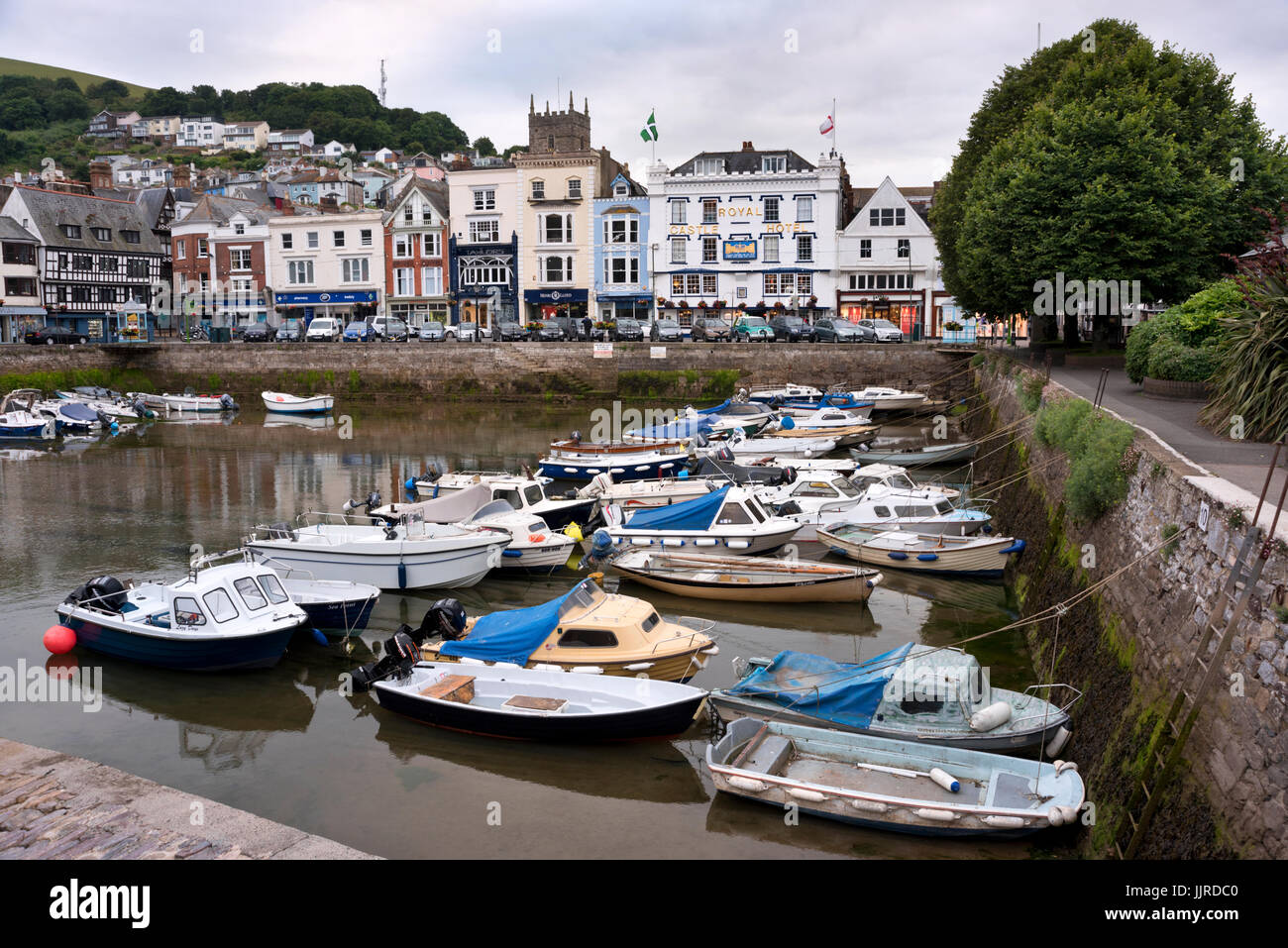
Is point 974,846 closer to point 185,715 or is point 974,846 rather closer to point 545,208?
point 185,715

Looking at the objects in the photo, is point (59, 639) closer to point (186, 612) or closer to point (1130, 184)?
point (186, 612)

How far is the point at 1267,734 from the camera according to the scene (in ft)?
24.4

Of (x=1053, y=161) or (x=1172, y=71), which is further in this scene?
(x=1172, y=71)

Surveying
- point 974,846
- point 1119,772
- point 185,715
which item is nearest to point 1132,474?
point 1119,772

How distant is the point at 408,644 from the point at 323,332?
49.1 m

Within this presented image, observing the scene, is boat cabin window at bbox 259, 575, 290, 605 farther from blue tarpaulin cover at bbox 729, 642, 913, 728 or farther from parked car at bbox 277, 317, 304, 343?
parked car at bbox 277, 317, 304, 343

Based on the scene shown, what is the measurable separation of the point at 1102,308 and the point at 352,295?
4980 centimetres

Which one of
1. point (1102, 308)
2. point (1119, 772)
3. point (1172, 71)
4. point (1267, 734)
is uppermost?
point (1172, 71)

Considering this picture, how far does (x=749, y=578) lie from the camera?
1867cm

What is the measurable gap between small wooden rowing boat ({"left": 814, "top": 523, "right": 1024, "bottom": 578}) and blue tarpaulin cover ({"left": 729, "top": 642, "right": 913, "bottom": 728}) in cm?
665

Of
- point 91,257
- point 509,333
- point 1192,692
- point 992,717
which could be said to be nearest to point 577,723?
point 992,717

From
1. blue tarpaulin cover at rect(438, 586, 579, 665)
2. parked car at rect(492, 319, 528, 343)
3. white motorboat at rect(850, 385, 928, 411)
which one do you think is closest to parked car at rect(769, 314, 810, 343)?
white motorboat at rect(850, 385, 928, 411)

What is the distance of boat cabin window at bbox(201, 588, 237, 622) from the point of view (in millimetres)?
14813

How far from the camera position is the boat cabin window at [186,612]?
14711 millimetres
